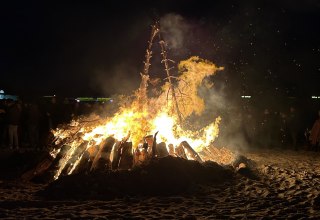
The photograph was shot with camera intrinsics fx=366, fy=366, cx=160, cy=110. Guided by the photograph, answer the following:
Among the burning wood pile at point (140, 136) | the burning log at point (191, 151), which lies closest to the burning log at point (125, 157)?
the burning wood pile at point (140, 136)

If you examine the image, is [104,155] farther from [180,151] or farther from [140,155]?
[180,151]

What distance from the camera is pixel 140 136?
1064 cm

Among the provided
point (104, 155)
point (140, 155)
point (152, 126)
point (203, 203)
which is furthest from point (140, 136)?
point (203, 203)

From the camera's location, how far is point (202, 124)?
733 inches

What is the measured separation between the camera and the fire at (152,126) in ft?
34.4

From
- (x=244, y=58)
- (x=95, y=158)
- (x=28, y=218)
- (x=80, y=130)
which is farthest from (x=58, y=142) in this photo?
Answer: (x=244, y=58)

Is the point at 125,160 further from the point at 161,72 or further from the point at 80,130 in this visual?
the point at 161,72

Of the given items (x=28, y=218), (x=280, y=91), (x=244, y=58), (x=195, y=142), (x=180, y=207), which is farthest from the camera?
(x=244, y=58)

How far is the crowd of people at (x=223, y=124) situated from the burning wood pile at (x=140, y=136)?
9.68ft

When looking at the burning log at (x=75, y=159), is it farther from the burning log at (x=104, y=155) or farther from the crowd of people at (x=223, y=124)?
the crowd of people at (x=223, y=124)

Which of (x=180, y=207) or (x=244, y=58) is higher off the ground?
(x=244, y=58)

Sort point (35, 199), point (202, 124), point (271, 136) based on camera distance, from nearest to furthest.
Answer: point (35, 199)
point (271, 136)
point (202, 124)

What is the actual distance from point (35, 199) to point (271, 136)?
1174 cm

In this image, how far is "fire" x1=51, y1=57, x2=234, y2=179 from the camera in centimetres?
1048
